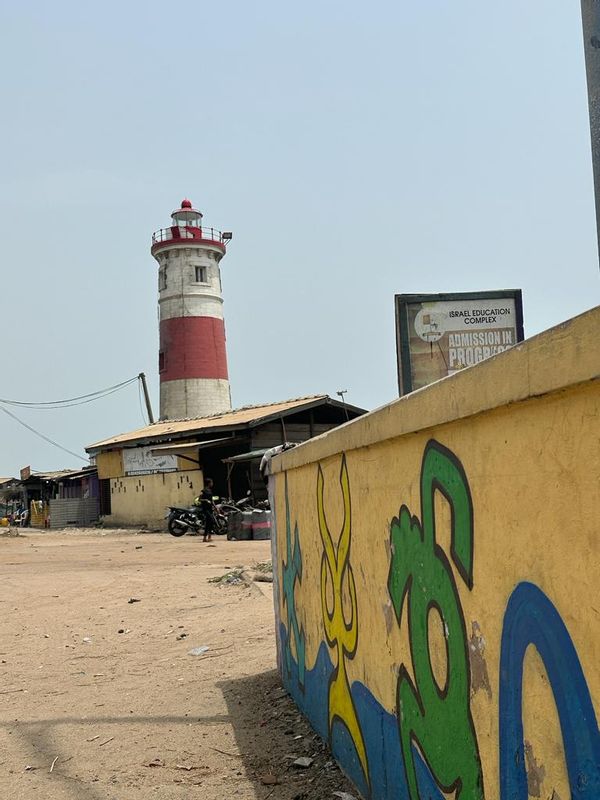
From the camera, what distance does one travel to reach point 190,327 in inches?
1604

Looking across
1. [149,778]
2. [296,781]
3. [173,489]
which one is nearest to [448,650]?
[296,781]

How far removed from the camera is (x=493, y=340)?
26.0 feet

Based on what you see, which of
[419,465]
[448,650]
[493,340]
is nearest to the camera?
[448,650]

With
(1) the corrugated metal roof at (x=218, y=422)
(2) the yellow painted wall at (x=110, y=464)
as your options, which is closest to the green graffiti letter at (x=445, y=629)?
(1) the corrugated metal roof at (x=218, y=422)

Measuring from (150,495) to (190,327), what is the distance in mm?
10457

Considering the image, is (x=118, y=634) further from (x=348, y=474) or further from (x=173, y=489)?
(x=173, y=489)

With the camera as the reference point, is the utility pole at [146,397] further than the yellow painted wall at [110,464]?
Yes

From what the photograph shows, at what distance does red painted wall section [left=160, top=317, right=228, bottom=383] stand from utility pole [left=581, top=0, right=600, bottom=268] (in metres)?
37.6

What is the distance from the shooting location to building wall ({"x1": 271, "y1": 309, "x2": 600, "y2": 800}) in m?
1.94

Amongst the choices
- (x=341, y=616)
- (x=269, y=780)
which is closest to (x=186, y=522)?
(x=269, y=780)

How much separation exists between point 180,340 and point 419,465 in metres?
38.4

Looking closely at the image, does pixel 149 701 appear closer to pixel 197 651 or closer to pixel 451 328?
pixel 197 651

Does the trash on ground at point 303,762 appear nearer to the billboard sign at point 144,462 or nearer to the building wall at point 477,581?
the building wall at point 477,581

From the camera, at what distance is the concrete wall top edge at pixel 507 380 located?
71.5 inches
